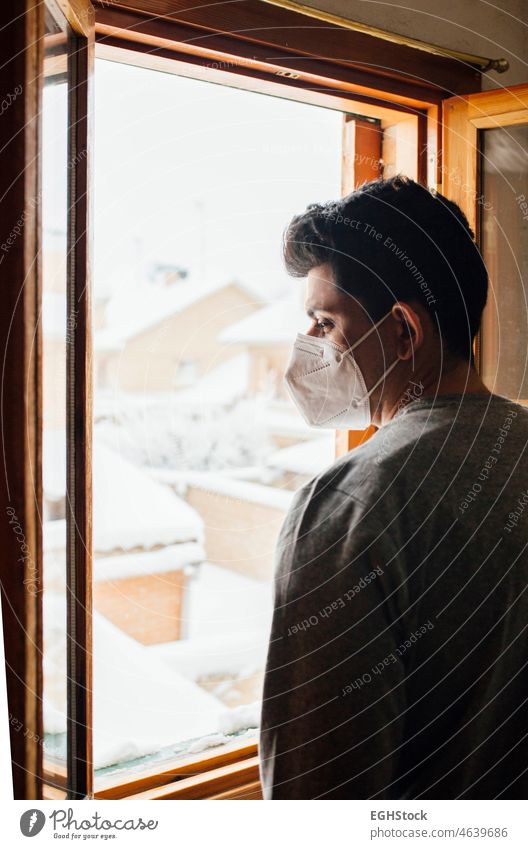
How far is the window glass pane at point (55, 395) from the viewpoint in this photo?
767mm

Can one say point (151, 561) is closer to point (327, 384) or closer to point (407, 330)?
point (327, 384)

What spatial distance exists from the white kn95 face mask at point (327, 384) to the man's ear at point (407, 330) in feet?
0.16

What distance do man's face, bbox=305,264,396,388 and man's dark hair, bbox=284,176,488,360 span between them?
0.04 feet

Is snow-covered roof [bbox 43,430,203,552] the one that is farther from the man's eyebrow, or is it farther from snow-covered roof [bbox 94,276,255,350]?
snow-covered roof [bbox 94,276,255,350]

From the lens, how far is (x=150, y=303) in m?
8.45

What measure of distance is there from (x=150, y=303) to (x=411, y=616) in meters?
8.10

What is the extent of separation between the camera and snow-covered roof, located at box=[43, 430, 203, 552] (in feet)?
10.2

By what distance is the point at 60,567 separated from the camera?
84cm

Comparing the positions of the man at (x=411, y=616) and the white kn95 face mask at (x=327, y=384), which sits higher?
the white kn95 face mask at (x=327, y=384)

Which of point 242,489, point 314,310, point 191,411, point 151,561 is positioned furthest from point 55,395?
point 191,411

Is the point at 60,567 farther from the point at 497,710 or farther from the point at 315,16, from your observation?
the point at 315,16

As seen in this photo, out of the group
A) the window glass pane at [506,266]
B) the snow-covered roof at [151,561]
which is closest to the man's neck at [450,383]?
the window glass pane at [506,266]

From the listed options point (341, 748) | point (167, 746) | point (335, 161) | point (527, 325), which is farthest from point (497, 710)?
point (335, 161)

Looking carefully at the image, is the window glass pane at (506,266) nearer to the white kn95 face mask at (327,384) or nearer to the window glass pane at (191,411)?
the window glass pane at (191,411)
